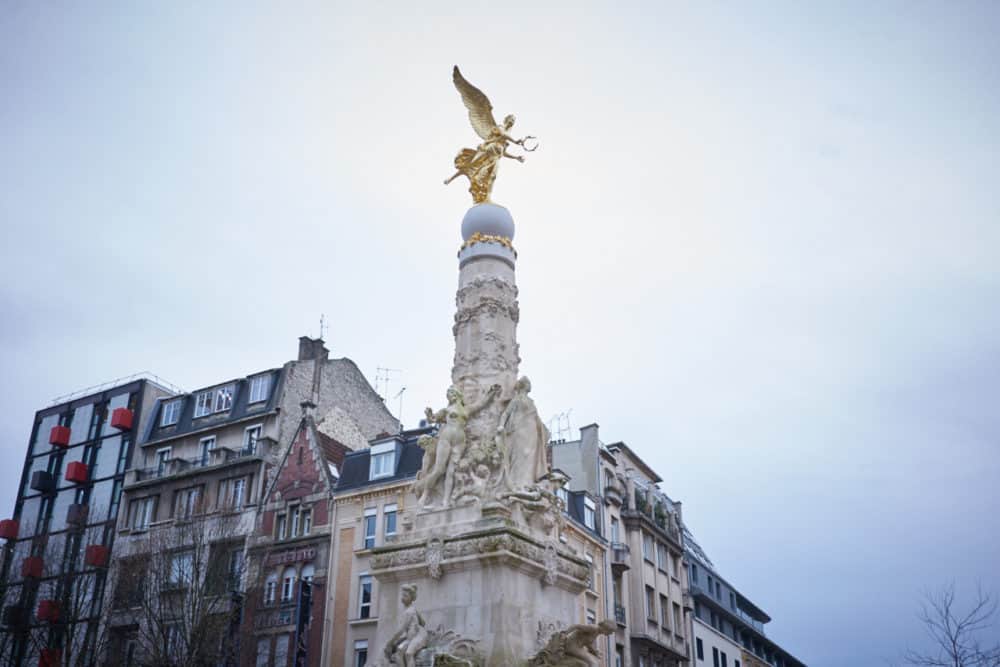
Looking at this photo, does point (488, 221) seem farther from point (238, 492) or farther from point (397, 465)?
point (238, 492)

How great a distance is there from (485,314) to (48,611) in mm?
30371

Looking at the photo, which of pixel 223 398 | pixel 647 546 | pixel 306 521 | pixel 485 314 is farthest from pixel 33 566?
pixel 485 314

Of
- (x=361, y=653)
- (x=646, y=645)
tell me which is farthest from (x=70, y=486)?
(x=646, y=645)

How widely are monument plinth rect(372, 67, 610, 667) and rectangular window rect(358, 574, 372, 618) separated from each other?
A: 769 inches

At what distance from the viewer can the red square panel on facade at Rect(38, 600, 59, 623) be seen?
34.8 metres

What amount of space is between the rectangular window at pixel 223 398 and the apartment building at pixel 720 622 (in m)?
27.7

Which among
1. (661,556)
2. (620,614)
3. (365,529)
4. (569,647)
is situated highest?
(661,556)

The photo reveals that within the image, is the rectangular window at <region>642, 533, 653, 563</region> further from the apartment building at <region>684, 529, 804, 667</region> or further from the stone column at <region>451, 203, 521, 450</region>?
the stone column at <region>451, 203, 521, 450</region>

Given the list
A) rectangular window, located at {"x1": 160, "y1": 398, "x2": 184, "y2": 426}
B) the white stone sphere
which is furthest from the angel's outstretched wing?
rectangular window, located at {"x1": 160, "y1": 398, "x2": 184, "y2": 426}

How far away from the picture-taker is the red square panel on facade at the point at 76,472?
48.9 metres

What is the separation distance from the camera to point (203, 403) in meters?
46.9

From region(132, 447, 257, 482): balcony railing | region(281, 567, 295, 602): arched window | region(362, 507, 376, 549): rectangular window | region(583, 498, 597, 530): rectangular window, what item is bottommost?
region(281, 567, 295, 602): arched window

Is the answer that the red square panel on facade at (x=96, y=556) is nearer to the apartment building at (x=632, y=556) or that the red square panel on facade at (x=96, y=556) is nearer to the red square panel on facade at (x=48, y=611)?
the red square panel on facade at (x=48, y=611)

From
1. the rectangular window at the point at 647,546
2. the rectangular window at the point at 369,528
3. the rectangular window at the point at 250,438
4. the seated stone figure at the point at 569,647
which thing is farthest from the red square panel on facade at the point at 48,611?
the seated stone figure at the point at 569,647
